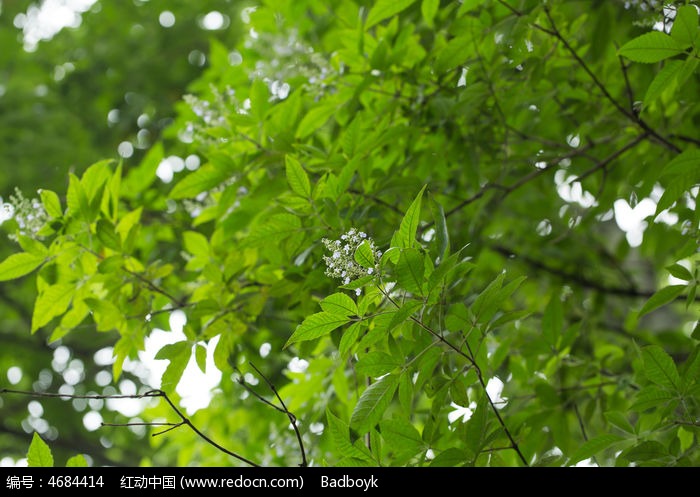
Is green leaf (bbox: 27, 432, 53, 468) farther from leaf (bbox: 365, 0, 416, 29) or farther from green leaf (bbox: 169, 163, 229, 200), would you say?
leaf (bbox: 365, 0, 416, 29)

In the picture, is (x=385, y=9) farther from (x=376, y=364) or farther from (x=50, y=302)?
(x=50, y=302)

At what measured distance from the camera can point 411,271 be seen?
1.15 m

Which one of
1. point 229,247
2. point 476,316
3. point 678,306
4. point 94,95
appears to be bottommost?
point 476,316

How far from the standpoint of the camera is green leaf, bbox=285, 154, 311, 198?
148cm

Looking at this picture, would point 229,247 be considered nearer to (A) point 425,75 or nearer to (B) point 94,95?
(A) point 425,75

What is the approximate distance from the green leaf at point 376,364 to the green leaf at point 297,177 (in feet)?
1.40

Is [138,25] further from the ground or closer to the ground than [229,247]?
further from the ground

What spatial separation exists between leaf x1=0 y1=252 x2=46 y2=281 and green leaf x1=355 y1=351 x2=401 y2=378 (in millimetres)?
896

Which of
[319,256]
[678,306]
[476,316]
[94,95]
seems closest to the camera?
[476,316]

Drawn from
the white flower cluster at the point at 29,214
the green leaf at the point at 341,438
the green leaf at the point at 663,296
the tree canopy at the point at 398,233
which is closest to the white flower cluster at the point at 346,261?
the tree canopy at the point at 398,233

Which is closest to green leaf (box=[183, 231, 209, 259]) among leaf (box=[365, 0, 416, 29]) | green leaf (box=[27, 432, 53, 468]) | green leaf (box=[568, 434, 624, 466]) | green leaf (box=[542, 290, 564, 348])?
green leaf (box=[27, 432, 53, 468])

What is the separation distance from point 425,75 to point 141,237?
3.72 feet

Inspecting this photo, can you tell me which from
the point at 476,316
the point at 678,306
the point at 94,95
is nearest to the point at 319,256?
the point at 476,316
